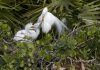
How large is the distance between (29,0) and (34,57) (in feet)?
3.59

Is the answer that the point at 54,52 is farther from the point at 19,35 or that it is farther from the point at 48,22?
the point at 48,22

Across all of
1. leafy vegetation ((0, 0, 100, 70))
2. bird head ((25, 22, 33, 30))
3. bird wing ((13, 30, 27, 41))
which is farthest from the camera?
bird head ((25, 22, 33, 30))

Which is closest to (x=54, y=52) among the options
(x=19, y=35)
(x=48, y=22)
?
(x=19, y=35)

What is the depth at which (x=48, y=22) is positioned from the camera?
2.99 m

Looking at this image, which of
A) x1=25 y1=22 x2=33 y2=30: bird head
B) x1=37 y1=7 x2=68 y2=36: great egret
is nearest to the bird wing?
x1=25 y1=22 x2=33 y2=30: bird head

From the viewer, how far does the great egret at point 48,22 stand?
293 centimetres

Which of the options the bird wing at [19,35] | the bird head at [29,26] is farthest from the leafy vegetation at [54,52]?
the bird head at [29,26]

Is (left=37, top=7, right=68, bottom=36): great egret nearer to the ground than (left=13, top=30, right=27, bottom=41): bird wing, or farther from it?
farther from it

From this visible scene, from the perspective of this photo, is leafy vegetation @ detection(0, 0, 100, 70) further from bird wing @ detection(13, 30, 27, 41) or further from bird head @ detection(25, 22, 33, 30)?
bird head @ detection(25, 22, 33, 30)

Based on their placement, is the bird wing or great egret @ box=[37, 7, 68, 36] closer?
the bird wing

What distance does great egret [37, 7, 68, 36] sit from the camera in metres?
2.93

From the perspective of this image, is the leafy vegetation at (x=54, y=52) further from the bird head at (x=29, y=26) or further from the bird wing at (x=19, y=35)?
the bird head at (x=29, y=26)

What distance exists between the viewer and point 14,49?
236 centimetres

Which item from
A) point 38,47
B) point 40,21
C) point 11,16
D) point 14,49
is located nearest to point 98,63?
point 38,47
